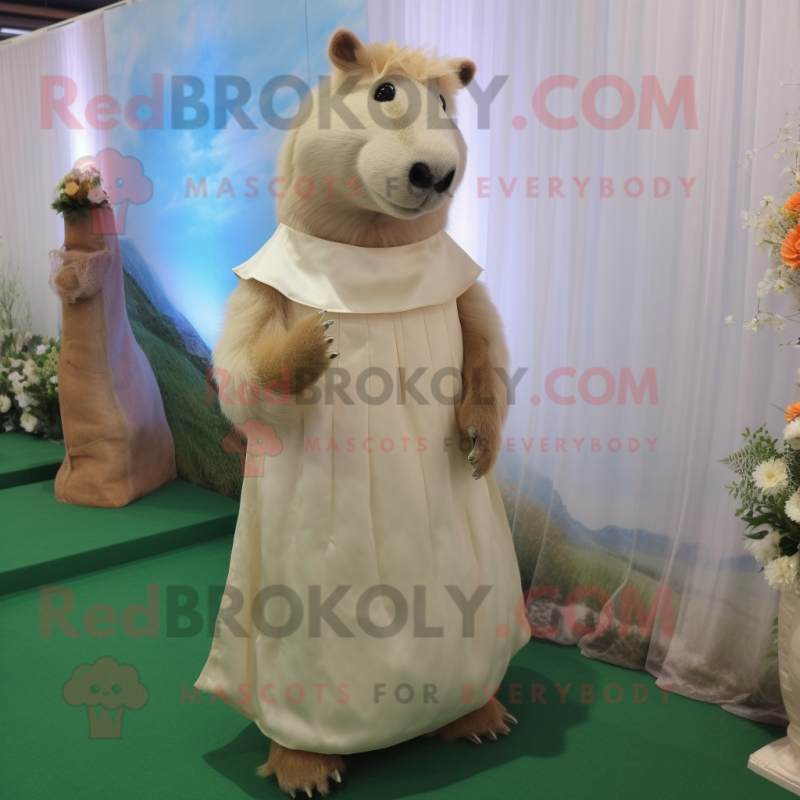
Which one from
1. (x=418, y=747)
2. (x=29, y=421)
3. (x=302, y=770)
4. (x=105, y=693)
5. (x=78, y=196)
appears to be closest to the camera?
(x=302, y=770)

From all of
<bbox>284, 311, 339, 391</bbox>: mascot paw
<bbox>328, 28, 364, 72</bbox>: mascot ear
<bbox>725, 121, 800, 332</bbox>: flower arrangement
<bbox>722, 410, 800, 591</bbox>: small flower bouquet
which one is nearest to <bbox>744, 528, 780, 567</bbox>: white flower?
<bbox>722, 410, 800, 591</bbox>: small flower bouquet

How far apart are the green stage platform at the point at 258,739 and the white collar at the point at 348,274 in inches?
46.7

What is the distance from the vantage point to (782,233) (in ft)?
6.59

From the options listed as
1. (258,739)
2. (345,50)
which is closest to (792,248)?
(345,50)

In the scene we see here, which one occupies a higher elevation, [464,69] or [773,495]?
[464,69]

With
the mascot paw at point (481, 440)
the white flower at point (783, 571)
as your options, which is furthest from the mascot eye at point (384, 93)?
the white flower at point (783, 571)

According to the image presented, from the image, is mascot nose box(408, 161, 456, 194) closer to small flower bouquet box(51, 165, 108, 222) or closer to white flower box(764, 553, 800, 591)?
white flower box(764, 553, 800, 591)

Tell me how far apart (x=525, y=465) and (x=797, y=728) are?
113 centimetres

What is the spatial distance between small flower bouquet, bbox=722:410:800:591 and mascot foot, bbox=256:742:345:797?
3.78 feet

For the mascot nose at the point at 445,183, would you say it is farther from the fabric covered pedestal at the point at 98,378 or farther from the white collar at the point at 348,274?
the fabric covered pedestal at the point at 98,378

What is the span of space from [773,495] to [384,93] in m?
1.33

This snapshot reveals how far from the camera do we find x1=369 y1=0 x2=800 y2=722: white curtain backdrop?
229 centimetres

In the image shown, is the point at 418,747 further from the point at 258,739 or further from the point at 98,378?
the point at 98,378

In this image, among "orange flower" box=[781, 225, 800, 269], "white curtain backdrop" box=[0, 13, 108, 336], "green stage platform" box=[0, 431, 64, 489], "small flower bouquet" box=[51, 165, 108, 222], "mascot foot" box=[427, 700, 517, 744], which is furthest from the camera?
"white curtain backdrop" box=[0, 13, 108, 336]
